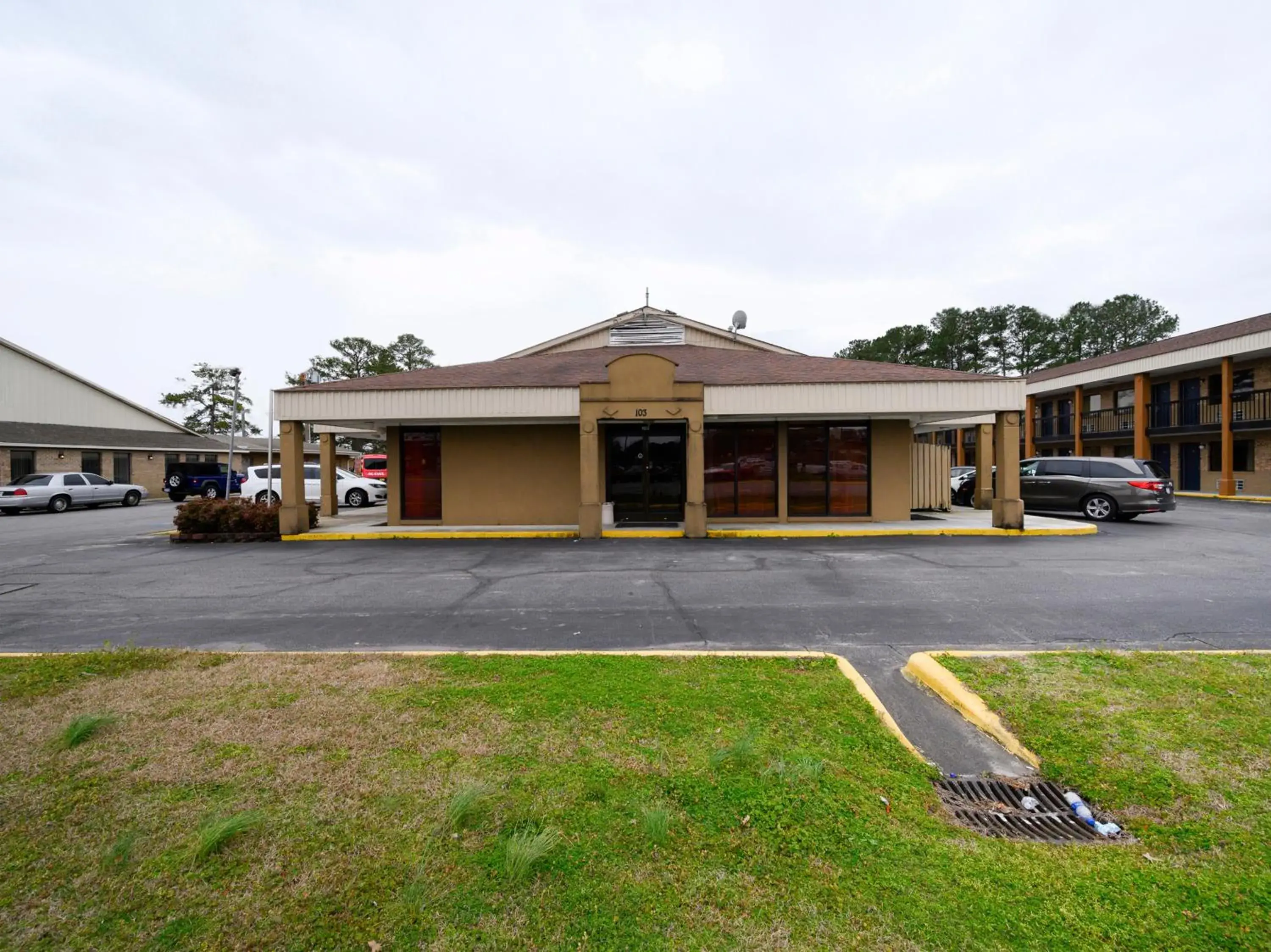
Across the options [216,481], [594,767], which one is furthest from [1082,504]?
[216,481]

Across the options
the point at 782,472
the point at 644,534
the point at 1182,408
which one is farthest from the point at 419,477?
the point at 1182,408

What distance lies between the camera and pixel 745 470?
14836mm

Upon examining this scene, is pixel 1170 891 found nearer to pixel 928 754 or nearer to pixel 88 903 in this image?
pixel 928 754

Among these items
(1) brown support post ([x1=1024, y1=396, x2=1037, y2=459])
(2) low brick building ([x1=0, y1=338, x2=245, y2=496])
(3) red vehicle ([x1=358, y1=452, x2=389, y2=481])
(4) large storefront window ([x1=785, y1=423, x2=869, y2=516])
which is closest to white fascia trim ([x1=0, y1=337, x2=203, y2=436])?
(2) low brick building ([x1=0, y1=338, x2=245, y2=496])

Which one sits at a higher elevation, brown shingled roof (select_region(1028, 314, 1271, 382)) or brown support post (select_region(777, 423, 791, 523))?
brown shingled roof (select_region(1028, 314, 1271, 382))

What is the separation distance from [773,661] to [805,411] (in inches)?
354

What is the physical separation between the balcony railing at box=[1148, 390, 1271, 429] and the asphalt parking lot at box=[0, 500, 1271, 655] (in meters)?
16.1

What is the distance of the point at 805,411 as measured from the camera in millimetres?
12742

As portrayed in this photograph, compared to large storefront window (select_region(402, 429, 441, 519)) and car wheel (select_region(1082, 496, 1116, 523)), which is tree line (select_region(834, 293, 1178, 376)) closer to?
car wheel (select_region(1082, 496, 1116, 523))

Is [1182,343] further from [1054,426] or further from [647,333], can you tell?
[647,333]

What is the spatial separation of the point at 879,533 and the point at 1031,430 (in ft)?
92.7

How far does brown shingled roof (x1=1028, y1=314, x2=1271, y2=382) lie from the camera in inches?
908

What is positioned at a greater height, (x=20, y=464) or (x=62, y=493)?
(x=20, y=464)

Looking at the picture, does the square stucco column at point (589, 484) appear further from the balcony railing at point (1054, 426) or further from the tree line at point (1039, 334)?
the tree line at point (1039, 334)
